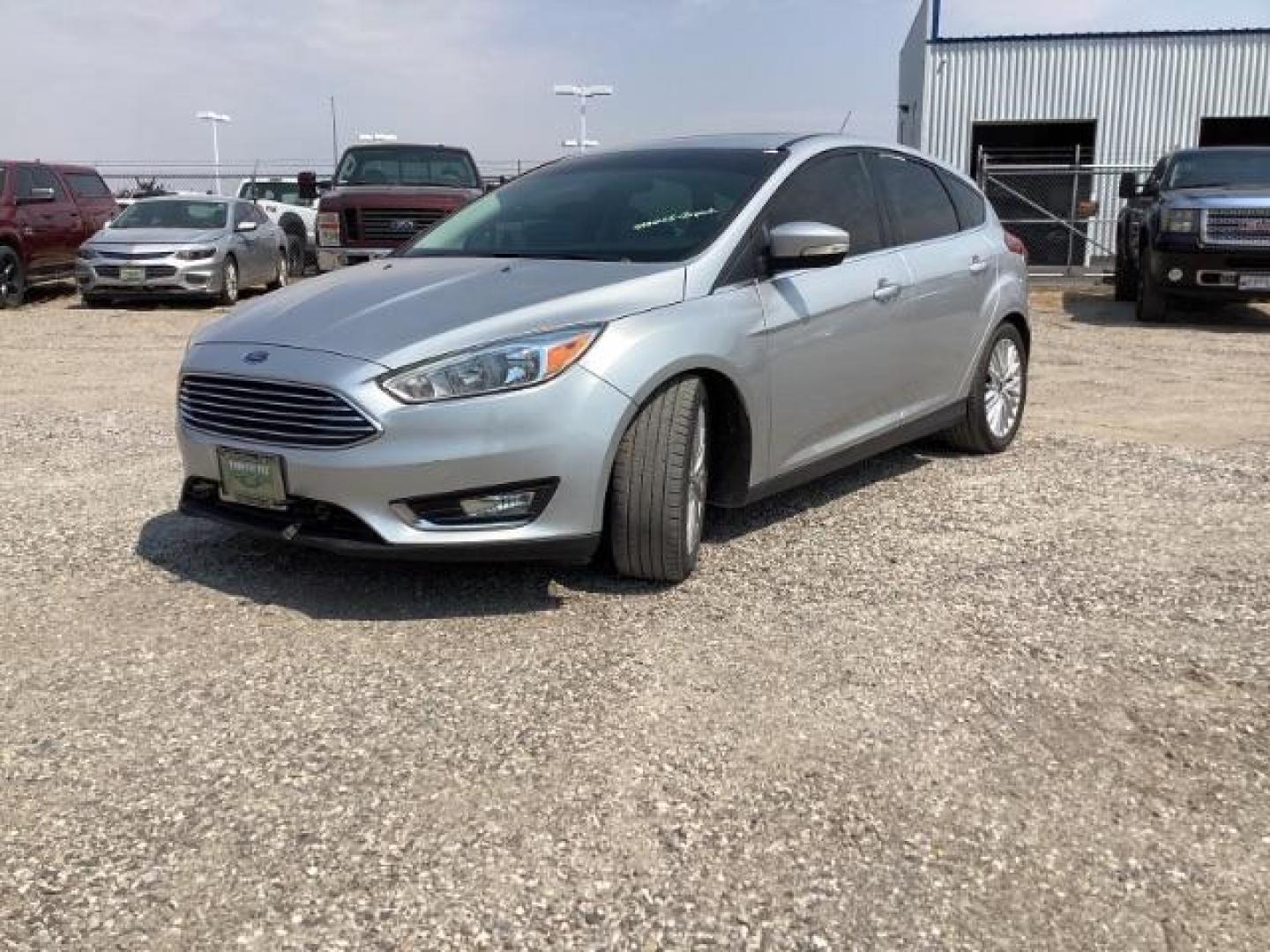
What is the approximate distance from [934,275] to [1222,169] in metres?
8.94

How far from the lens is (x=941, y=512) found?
17.3 ft

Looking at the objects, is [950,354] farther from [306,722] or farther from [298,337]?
[306,722]

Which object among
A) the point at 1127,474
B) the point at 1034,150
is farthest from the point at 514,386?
the point at 1034,150

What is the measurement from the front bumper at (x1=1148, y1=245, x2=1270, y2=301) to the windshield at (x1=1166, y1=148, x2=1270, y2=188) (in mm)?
977

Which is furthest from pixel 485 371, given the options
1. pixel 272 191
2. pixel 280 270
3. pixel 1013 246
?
pixel 272 191

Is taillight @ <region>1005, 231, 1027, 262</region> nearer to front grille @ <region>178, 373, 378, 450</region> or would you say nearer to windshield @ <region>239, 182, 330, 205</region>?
front grille @ <region>178, 373, 378, 450</region>

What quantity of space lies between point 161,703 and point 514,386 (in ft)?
4.43

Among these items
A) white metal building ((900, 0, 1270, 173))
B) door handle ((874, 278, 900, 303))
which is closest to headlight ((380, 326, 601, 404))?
door handle ((874, 278, 900, 303))

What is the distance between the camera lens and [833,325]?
4793 millimetres

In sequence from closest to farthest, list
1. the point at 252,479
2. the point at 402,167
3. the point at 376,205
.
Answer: the point at 252,479 → the point at 376,205 → the point at 402,167

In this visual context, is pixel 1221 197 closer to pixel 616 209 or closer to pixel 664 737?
pixel 616 209

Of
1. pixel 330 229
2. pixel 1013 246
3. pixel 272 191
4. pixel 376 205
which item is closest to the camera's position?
pixel 1013 246

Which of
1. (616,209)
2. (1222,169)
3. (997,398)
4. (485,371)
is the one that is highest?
(1222,169)

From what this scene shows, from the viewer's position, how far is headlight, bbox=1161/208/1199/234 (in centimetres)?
1199
